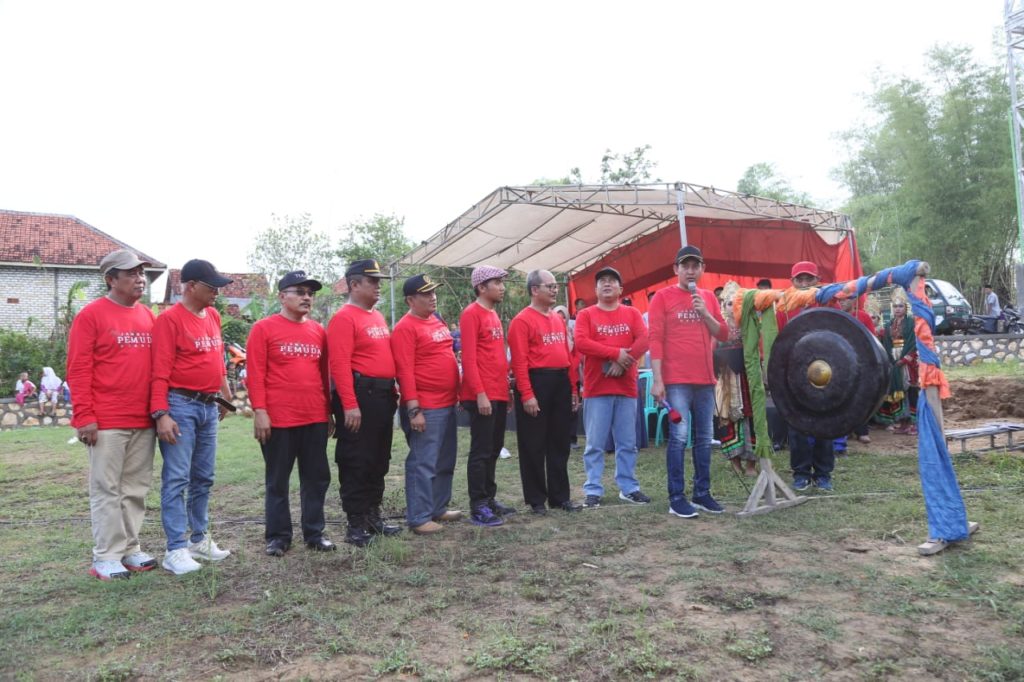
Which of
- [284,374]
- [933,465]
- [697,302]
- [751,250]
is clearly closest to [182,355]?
[284,374]

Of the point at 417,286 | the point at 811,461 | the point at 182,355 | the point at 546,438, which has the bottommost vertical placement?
the point at 811,461

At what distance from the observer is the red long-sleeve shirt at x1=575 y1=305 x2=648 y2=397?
574cm

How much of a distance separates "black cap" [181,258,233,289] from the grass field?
1717 millimetres

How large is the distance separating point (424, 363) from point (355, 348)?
0.52m

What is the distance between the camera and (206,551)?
4445 mm

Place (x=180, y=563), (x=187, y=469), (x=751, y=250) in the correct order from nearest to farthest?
(x=180, y=563) < (x=187, y=469) < (x=751, y=250)

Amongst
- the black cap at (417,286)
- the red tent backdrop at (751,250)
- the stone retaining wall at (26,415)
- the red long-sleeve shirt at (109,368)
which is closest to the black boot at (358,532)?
the red long-sleeve shirt at (109,368)

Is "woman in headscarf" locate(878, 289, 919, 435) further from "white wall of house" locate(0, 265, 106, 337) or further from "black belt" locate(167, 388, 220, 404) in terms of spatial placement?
"white wall of house" locate(0, 265, 106, 337)

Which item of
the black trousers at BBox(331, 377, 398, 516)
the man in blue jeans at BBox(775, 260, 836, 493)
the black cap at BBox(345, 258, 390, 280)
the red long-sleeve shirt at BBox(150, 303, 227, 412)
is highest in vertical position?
the black cap at BBox(345, 258, 390, 280)

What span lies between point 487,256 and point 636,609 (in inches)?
478

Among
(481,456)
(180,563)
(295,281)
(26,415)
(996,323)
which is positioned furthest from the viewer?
(996,323)

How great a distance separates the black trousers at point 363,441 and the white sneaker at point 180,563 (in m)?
0.99

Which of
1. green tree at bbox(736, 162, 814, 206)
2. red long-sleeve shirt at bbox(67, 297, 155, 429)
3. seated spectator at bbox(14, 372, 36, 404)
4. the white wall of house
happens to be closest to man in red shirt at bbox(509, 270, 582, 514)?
red long-sleeve shirt at bbox(67, 297, 155, 429)

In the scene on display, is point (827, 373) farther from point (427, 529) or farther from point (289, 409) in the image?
point (289, 409)
